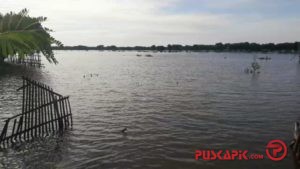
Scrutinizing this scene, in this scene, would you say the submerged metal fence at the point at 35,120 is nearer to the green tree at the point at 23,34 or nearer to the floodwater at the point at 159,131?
the floodwater at the point at 159,131

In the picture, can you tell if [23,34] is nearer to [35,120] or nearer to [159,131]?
[35,120]

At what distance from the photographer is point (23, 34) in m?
5.79

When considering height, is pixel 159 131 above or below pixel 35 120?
below

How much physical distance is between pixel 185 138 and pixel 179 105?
35.4 feet

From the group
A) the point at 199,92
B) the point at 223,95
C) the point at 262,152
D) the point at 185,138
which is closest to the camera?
the point at 262,152

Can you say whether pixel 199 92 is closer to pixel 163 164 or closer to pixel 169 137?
pixel 169 137

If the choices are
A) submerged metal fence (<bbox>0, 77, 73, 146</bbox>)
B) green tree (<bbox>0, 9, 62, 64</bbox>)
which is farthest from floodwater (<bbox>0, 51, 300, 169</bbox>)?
green tree (<bbox>0, 9, 62, 64</bbox>)

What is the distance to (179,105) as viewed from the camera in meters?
29.0

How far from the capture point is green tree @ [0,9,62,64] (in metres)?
5.82

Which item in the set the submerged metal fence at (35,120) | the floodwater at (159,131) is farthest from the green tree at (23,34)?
the submerged metal fence at (35,120)

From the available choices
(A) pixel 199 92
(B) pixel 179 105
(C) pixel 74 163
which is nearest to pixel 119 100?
(B) pixel 179 105

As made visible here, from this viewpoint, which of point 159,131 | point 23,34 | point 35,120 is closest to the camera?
point 23,34

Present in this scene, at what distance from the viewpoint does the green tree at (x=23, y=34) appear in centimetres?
582

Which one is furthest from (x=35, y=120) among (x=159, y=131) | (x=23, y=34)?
(x=23, y=34)
